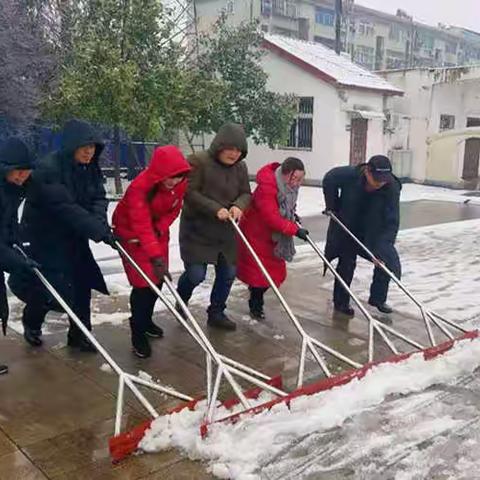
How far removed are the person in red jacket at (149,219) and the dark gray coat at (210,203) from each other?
33 cm

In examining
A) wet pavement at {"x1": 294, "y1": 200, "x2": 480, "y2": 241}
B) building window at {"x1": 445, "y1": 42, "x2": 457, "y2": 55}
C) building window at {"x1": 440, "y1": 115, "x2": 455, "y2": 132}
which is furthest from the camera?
building window at {"x1": 445, "y1": 42, "x2": 457, "y2": 55}

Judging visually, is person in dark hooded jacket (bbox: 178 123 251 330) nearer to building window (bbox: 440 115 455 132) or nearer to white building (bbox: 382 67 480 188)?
white building (bbox: 382 67 480 188)

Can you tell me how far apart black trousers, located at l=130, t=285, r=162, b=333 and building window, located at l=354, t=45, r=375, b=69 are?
43.7 meters

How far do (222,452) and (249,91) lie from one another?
13257mm

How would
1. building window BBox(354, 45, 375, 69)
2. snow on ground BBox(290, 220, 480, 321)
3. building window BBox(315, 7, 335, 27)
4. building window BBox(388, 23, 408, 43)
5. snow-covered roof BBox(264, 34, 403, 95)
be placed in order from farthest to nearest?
building window BBox(388, 23, 408, 43), building window BBox(354, 45, 375, 69), building window BBox(315, 7, 335, 27), snow-covered roof BBox(264, 34, 403, 95), snow on ground BBox(290, 220, 480, 321)

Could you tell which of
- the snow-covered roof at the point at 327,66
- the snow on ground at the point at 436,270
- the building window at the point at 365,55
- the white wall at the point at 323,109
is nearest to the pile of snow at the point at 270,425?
the snow on ground at the point at 436,270

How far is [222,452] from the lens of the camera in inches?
111

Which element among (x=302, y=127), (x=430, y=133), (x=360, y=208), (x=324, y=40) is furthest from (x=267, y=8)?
(x=360, y=208)

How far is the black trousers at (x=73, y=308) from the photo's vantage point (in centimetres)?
397

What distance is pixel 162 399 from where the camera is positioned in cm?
348

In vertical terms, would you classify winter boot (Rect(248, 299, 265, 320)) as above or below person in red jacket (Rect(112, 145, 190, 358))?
below

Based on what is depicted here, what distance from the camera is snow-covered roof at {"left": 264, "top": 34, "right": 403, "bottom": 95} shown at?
54.1 feet

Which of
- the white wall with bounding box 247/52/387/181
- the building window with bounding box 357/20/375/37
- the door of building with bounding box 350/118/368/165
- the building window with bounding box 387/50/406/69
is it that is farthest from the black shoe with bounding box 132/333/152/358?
the building window with bounding box 387/50/406/69

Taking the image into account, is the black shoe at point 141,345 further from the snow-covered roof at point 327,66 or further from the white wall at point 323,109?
the snow-covered roof at point 327,66
